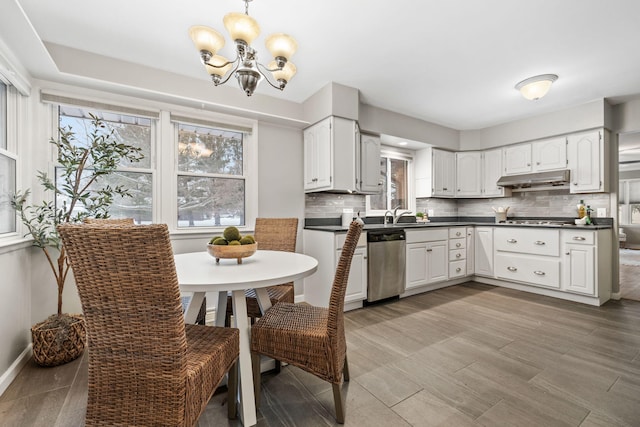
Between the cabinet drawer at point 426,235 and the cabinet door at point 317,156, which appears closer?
the cabinet door at point 317,156

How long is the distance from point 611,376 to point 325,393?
6.09 feet

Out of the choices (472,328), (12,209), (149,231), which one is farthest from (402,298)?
(12,209)

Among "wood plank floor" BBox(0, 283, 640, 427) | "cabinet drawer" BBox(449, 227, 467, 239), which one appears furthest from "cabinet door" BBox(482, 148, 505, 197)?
"wood plank floor" BBox(0, 283, 640, 427)

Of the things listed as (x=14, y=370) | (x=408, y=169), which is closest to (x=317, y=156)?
(x=408, y=169)

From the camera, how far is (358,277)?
3.15 meters

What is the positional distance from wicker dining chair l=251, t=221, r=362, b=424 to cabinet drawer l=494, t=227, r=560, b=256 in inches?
134

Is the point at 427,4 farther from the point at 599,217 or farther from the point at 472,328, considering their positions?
the point at 599,217

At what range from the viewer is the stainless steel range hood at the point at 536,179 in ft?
12.2

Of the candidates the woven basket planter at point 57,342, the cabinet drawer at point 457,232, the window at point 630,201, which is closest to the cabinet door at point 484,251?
the cabinet drawer at point 457,232

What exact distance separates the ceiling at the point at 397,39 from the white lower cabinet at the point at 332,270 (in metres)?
1.71

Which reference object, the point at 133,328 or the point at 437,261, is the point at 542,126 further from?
the point at 133,328

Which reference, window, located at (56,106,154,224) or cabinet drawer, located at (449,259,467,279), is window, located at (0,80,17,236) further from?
cabinet drawer, located at (449,259,467,279)

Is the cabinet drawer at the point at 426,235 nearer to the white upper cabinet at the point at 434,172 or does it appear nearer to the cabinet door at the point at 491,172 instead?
the white upper cabinet at the point at 434,172

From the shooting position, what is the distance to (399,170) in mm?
4734
